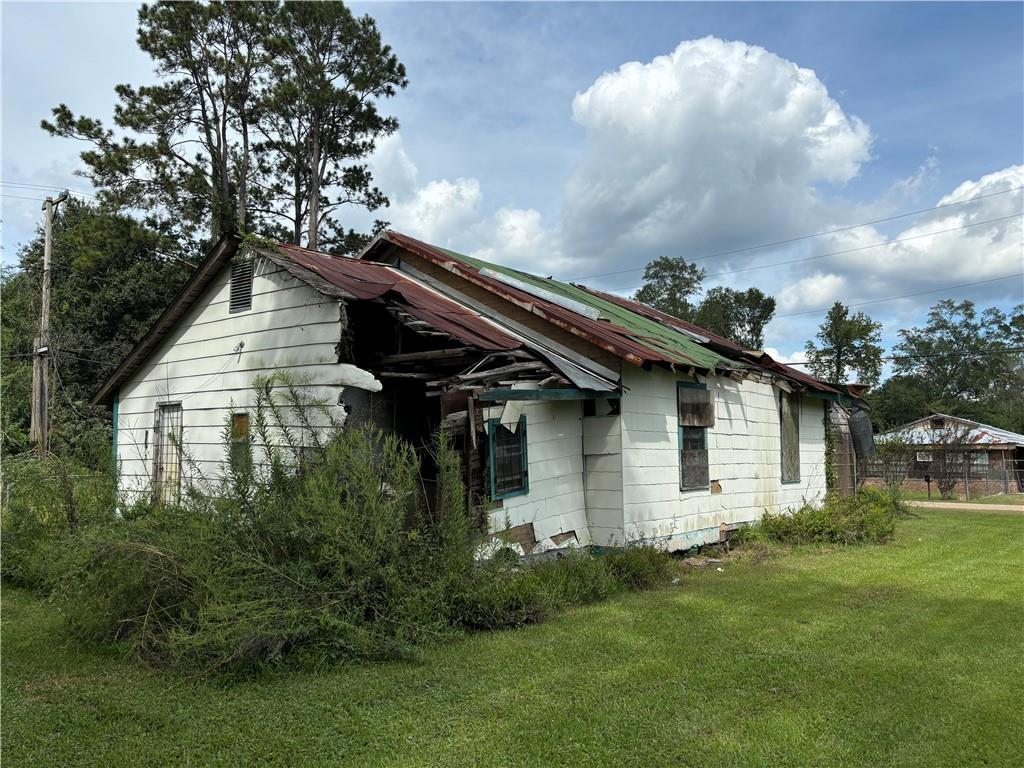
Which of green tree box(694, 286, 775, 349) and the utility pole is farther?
green tree box(694, 286, 775, 349)

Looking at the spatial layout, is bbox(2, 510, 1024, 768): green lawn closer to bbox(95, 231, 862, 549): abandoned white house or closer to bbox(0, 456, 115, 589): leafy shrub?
bbox(0, 456, 115, 589): leafy shrub

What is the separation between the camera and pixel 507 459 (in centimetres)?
830

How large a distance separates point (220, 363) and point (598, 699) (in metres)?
7.61

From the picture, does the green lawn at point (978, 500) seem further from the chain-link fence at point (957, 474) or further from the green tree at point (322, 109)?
the green tree at point (322, 109)

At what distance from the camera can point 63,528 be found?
7707 millimetres

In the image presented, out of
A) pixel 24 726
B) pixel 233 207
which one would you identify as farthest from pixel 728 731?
pixel 233 207

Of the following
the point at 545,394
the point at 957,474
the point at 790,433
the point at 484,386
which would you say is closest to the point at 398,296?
the point at 484,386

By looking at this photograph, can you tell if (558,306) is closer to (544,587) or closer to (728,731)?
(544,587)

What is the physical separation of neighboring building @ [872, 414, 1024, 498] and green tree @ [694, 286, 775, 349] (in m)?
14.8

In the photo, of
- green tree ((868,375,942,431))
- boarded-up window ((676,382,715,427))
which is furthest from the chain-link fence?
green tree ((868,375,942,431))

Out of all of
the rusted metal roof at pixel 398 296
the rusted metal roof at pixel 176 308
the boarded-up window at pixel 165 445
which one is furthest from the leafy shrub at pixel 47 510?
the rusted metal roof at pixel 398 296

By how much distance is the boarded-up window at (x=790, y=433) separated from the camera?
46.3 feet

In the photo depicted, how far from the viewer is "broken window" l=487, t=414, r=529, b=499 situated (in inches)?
313

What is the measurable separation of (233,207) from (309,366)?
20.8 m
